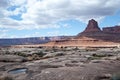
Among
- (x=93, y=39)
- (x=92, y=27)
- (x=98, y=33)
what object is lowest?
(x=93, y=39)

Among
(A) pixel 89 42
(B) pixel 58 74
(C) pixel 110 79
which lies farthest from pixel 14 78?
(A) pixel 89 42

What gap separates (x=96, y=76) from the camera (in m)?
24.6

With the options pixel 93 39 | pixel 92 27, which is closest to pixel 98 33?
pixel 92 27

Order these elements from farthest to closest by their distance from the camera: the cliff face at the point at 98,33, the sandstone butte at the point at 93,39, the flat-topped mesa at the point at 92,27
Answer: the flat-topped mesa at the point at 92,27 → the cliff face at the point at 98,33 → the sandstone butte at the point at 93,39

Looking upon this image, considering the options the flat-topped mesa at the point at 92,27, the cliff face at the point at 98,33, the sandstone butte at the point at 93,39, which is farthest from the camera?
the flat-topped mesa at the point at 92,27

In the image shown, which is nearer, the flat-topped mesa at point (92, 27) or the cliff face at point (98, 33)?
the cliff face at point (98, 33)

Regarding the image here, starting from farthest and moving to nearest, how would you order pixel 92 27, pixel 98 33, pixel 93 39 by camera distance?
pixel 92 27, pixel 98 33, pixel 93 39

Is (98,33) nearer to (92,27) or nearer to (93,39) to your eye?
(92,27)

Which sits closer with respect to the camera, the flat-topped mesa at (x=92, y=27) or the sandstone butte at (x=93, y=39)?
the sandstone butte at (x=93, y=39)

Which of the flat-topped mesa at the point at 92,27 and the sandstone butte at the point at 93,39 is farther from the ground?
the flat-topped mesa at the point at 92,27

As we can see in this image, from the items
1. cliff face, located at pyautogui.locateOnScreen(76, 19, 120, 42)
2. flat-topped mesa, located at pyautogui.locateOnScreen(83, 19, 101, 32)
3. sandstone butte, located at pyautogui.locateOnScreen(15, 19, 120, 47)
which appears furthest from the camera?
flat-topped mesa, located at pyautogui.locateOnScreen(83, 19, 101, 32)

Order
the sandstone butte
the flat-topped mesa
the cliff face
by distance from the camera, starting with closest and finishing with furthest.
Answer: the sandstone butte → the cliff face → the flat-topped mesa

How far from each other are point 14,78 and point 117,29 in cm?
17473

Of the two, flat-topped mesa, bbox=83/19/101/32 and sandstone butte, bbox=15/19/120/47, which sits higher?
flat-topped mesa, bbox=83/19/101/32
